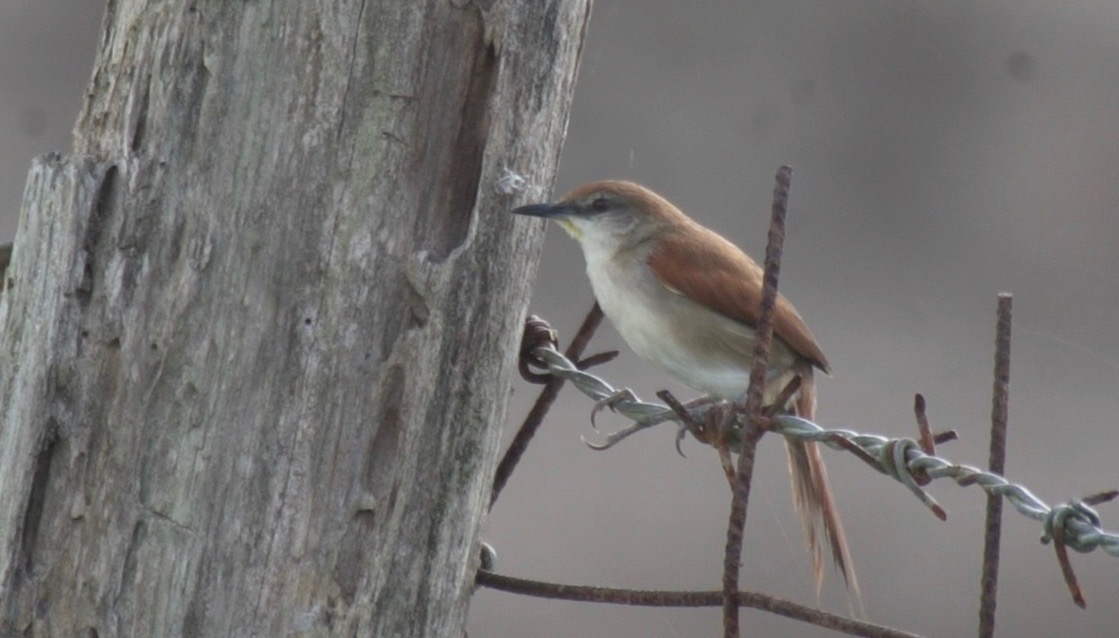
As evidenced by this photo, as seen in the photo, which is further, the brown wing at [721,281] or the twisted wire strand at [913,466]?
the brown wing at [721,281]

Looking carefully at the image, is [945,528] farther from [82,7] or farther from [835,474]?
[82,7]

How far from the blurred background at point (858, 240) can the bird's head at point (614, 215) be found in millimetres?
4478

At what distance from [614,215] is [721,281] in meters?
0.62

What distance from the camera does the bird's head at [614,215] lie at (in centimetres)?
479

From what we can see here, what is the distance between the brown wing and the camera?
4172 mm

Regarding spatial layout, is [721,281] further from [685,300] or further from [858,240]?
[858,240]

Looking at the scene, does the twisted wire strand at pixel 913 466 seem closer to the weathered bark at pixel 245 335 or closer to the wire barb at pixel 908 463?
the wire barb at pixel 908 463

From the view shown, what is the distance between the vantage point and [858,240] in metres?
A: 12.0

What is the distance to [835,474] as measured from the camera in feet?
33.0

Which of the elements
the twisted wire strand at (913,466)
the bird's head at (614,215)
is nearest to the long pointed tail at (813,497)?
the twisted wire strand at (913,466)

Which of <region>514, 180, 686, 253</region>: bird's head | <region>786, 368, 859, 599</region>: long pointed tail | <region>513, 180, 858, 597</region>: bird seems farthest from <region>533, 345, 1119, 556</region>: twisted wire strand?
<region>514, 180, 686, 253</region>: bird's head

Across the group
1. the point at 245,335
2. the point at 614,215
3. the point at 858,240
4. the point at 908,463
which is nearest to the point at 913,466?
the point at 908,463

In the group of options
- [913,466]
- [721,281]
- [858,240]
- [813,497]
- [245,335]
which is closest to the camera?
[245,335]

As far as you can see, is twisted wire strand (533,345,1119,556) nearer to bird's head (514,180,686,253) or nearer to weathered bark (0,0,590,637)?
weathered bark (0,0,590,637)
